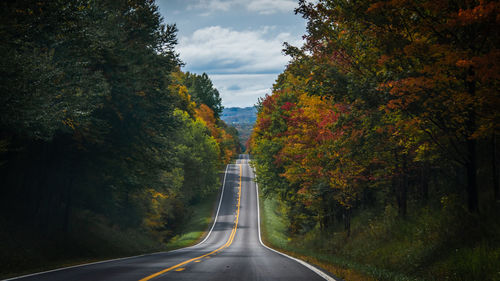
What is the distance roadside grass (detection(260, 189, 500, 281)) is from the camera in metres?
8.94

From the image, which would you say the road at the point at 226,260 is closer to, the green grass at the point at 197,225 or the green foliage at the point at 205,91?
the green grass at the point at 197,225

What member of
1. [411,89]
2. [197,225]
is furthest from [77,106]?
[197,225]

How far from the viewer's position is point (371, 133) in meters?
14.5

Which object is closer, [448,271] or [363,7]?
[448,271]

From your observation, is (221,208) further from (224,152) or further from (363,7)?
(363,7)

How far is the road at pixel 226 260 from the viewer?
29.0 ft

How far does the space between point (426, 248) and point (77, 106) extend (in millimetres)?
12997

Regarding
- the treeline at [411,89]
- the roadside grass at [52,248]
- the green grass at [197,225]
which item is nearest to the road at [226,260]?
the green grass at [197,225]

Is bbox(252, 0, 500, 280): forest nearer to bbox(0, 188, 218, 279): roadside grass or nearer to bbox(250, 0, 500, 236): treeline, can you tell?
bbox(250, 0, 500, 236): treeline

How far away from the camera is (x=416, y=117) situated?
11391 mm

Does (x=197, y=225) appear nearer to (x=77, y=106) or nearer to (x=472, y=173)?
(x=77, y=106)

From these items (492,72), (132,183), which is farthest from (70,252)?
(492,72)

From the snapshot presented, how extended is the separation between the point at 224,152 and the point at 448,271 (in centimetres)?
8183

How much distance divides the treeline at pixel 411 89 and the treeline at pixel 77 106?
326 inches
